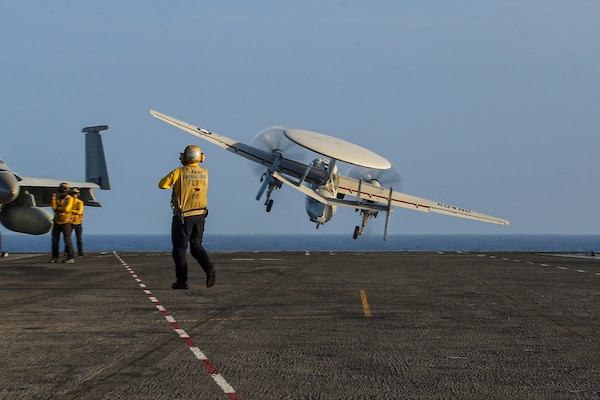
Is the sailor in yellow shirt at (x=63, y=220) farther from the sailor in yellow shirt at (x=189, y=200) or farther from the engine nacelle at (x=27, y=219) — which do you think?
the sailor in yellow shirt at (x=189, y=200)

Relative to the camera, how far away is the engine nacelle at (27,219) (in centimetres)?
3023

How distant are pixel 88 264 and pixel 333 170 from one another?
23.7 metres

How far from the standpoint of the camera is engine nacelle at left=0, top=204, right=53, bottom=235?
30.2 m

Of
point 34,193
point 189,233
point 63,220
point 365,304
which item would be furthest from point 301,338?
point 34,193

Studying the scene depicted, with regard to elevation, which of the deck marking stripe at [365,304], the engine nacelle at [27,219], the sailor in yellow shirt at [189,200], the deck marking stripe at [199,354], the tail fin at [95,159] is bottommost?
the deck marking stripe at [199,354]

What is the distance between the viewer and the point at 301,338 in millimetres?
10547

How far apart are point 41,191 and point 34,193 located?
0.29 m

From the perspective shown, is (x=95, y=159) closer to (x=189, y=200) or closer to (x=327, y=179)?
(x=327, y=179)

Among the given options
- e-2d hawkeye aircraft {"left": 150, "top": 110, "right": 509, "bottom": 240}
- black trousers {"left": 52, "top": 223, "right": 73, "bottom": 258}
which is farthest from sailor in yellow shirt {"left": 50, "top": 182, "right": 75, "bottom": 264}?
e-2d hawkeye aircraft {"left": 150, "top": 110, "right": 509, "bottom": 240}

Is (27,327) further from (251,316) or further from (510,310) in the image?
(510,310)

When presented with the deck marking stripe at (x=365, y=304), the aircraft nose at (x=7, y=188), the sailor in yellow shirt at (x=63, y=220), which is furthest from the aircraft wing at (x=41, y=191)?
the deck marking stripe at (x=365, y=304)

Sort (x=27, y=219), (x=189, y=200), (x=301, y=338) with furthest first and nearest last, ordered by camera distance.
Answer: (x=27, y=219) → (x=189, y=200) → (x=301, y=338)

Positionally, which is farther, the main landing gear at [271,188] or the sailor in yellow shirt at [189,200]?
the main landing gear at [271,188]

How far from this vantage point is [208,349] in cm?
960
